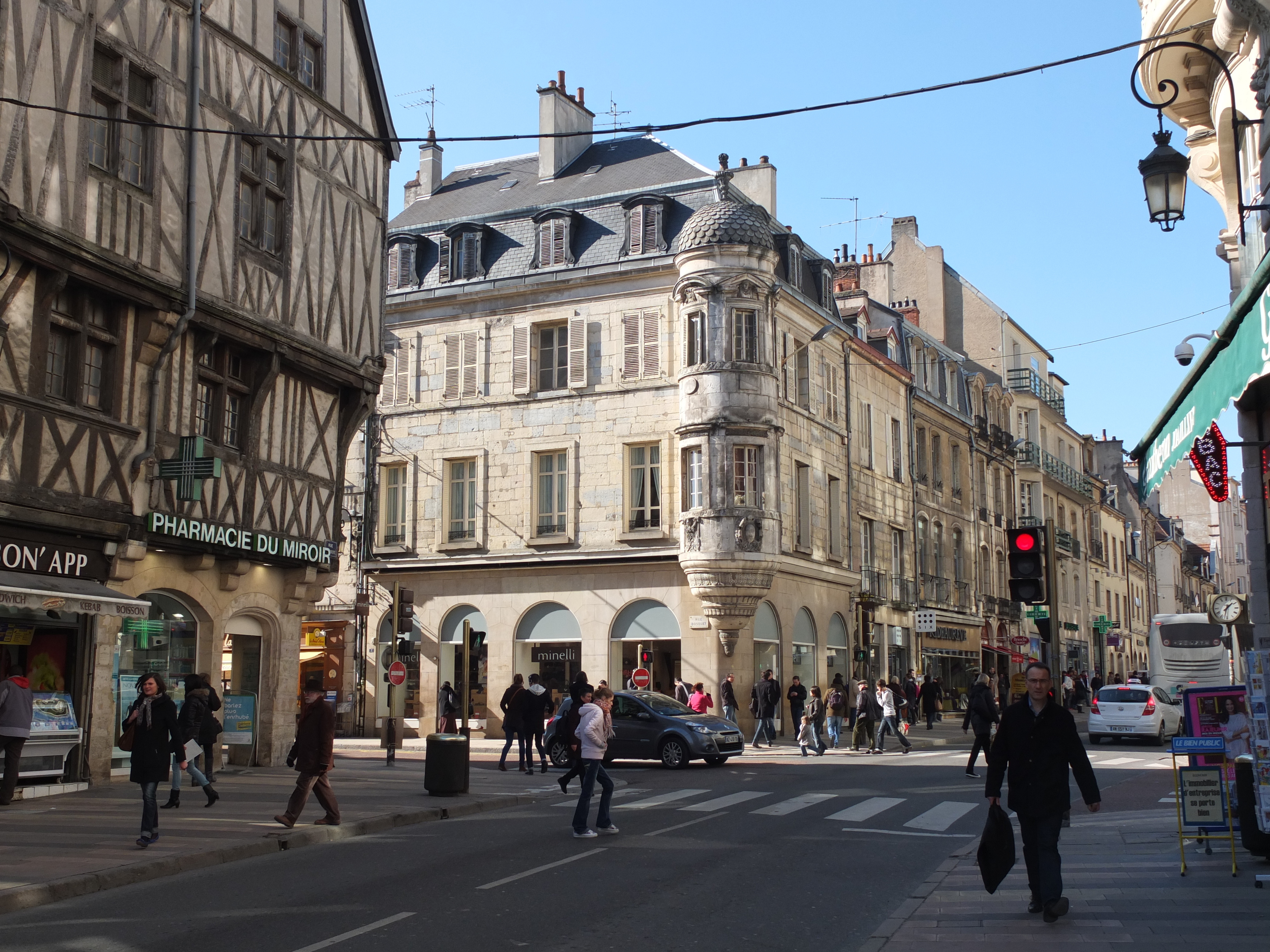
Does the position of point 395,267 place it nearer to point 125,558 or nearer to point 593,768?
point 125,558

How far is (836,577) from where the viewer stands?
3447 cm

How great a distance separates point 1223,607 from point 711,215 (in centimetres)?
1445

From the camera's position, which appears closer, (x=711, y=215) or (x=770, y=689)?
(x=770, y=689)

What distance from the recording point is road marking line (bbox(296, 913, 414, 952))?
7.52m

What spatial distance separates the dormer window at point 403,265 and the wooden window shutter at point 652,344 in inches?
279

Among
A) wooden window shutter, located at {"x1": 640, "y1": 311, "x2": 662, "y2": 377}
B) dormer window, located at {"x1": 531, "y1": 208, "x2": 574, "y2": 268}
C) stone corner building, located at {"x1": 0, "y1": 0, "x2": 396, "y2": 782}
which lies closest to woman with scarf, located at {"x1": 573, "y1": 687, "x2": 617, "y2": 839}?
stone corner building, located at {"x1": 0, "y1": 0, "x2": 396, "y2": 782}

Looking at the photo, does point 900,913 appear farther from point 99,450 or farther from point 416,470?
point 416,470

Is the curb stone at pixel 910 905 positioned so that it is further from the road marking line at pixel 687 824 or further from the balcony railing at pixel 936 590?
the balcony railing at pixel 936 590

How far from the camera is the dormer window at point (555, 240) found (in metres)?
32.6

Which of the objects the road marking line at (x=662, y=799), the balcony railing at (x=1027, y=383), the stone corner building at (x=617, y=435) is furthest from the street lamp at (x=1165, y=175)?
the balcony railing at (x=1027, y=383)

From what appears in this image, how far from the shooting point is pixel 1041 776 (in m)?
8.04

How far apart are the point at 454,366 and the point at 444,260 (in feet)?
9.79

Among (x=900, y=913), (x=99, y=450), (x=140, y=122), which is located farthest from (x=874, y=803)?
(x=140, y=122)

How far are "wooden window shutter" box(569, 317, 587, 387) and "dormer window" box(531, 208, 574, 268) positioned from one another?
1.64 metres
